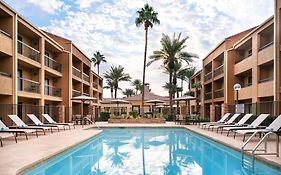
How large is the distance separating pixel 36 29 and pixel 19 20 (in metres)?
2.96

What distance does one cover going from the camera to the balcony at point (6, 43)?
18078 millimetres

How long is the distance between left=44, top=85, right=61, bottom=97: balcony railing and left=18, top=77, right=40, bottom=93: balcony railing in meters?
2.26

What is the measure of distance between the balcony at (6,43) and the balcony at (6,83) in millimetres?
1337

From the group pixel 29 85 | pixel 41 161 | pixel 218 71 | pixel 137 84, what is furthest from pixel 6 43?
pixel 137 84

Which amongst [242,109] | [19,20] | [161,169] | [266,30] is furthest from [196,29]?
[161,169]

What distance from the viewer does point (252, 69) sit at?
2492 centimetres

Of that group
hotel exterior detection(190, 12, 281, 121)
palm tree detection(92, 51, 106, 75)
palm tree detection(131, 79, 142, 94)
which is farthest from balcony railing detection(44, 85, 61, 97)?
palm tree detection(131, 79, 142, 94)

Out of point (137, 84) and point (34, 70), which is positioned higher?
point (137, 84)

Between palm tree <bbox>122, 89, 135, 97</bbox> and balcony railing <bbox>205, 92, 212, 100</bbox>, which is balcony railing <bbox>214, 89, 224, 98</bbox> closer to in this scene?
balcony railing <bbox>205, 92, 212, 100</bbox>

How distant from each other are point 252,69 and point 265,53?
2.96 metres

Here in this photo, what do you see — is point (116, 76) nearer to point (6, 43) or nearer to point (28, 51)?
point (28, 51)

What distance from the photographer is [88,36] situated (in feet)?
102

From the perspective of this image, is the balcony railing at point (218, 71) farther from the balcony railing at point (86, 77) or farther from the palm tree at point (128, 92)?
the palm tree at point (128, 92)

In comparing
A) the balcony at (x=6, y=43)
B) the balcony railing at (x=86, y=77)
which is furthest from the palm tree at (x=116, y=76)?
the balcony at (x=6, y=43)
